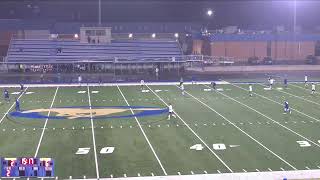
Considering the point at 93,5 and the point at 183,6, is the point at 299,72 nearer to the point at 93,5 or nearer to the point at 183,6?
the point at 183,6

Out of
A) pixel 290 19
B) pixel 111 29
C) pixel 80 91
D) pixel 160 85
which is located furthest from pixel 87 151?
pixel 290 19

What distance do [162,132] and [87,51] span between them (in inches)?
1534

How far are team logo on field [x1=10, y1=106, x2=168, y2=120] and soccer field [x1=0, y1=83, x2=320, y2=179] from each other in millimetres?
63

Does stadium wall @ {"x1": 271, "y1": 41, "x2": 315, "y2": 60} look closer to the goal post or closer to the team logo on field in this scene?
the goal post

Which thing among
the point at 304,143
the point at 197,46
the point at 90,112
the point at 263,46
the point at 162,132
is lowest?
the point at 304,143

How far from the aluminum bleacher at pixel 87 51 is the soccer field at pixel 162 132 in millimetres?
19522

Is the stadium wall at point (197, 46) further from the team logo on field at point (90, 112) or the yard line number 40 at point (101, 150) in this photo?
the yard line number 40 at point (101, 150)

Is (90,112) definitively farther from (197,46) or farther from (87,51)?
(197,46)

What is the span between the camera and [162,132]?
2891 cm

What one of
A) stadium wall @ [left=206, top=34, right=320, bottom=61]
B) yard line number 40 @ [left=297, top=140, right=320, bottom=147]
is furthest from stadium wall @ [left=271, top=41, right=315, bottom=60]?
yard line number 40 @ [left=297, top=140, right=320, bottom=147]

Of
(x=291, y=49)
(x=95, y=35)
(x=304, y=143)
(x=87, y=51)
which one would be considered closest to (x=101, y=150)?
(x=304, y=143)

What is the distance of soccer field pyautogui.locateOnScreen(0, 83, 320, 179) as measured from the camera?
22.5 metres

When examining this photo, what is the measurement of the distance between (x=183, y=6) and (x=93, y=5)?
43.7ft
